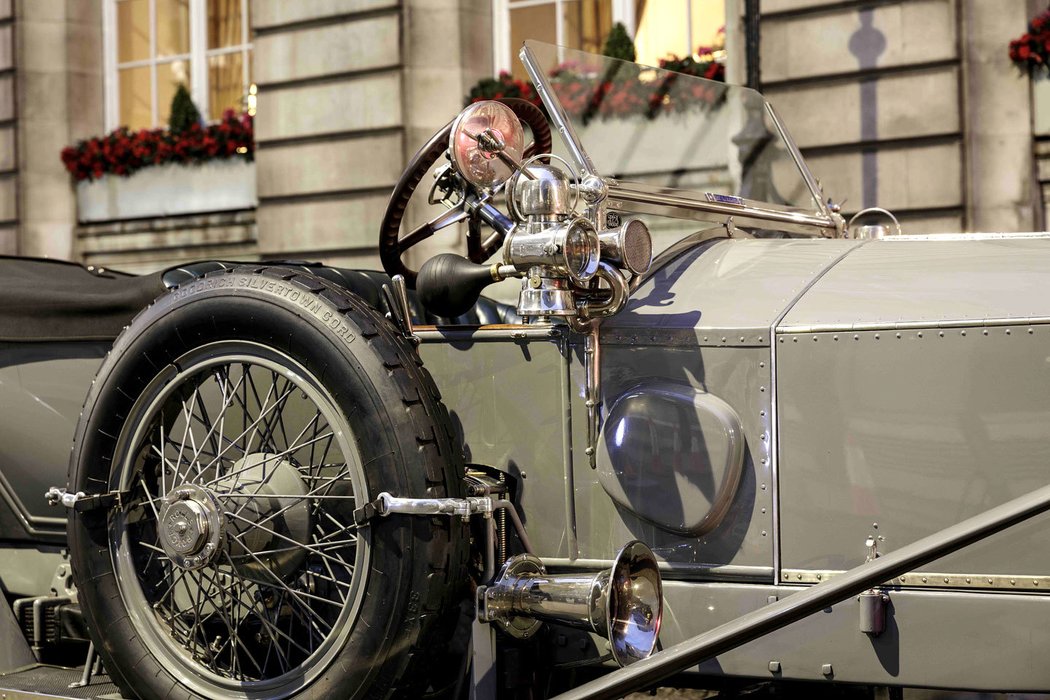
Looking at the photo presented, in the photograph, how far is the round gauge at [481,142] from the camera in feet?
8.18

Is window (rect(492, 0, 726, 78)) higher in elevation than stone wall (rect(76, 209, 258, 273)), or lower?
higher

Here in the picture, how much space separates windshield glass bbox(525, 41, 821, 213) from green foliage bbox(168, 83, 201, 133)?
332 inches

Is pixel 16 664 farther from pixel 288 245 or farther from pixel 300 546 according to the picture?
pixel 288 245

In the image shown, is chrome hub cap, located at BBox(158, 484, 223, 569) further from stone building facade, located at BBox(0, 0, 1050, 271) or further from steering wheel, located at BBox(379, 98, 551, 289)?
stone building facade, located at BBox(0, 0, 1050, 271)

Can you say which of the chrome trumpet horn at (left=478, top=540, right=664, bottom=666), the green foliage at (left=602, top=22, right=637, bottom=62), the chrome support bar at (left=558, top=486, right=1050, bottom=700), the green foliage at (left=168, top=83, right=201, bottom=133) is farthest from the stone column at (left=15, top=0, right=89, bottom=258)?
the chrome support bar at (left=558, top=486, right=1050, bottom=700)

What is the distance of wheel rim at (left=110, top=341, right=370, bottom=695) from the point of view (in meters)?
2.39

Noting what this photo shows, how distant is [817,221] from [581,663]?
1565 mm

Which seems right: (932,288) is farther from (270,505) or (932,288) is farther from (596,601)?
(270,505)

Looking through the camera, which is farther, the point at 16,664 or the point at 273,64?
the point at 273,64

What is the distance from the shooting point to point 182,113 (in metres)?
11.1

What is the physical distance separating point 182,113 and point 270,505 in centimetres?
936

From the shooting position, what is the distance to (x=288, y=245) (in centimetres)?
1001

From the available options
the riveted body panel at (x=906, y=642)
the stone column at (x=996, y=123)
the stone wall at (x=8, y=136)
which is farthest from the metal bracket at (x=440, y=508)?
the stone wall at (x=8, y=136)

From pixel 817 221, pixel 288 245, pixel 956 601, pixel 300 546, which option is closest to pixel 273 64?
pixel 288 245
